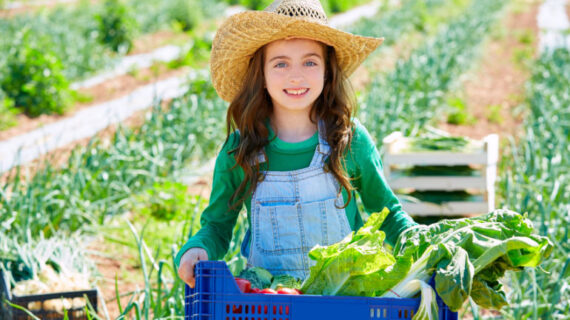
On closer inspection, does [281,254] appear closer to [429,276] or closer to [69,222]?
[429,276]

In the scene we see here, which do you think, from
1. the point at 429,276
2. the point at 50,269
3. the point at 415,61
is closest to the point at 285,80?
the point at 429,276

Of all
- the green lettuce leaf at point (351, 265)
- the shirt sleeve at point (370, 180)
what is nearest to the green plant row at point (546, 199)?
the shirt sleeve at point (370, 180)

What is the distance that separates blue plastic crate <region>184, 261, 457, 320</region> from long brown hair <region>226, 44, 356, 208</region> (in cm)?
66

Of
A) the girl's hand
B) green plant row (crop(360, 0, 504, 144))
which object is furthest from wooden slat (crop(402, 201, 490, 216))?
the girl's hand

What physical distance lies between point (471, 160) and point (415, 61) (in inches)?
158

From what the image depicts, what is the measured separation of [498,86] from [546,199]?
616cm

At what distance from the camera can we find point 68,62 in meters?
9.59

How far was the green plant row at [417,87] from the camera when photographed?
4922 mm

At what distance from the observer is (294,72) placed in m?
2.08

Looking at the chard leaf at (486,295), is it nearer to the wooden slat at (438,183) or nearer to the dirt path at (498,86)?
the wooden slat at (438,183)

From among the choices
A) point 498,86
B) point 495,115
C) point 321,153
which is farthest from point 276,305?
point 498,86

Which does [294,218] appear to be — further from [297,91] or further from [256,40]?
[256,40]

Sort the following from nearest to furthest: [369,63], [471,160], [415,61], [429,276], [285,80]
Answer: [429,276] < [285,80] < [471,160] < [415,61] < [369,63]

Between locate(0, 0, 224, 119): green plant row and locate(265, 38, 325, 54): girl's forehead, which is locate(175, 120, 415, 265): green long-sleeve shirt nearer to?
locate(265, 38, 325, 54): girl's forehead
